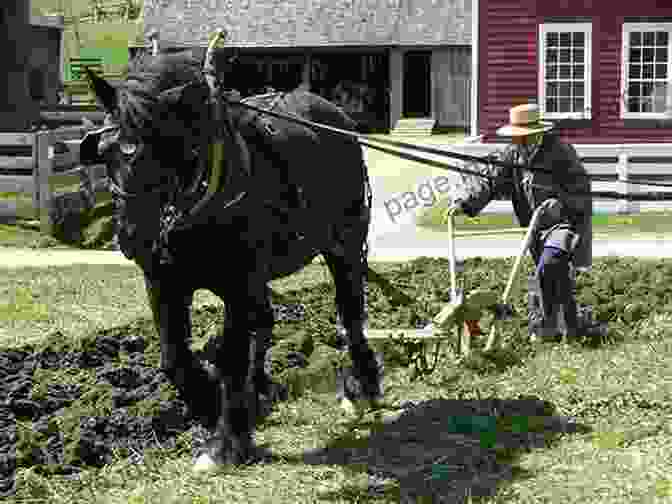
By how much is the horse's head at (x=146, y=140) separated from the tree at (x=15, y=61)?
78.2 feet

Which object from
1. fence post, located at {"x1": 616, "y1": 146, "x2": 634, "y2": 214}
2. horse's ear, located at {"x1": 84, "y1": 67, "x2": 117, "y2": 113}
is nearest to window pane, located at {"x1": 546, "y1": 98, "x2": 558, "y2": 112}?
fence post, located at {"x1": 616, "y1": 146, "x2": 634, "y2": 214}

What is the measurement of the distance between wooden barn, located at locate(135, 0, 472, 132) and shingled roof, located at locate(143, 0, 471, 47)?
33mm

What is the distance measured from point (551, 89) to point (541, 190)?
1568 centimetres

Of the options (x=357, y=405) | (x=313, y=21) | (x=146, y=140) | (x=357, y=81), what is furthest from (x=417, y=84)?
(x=146, y=140)

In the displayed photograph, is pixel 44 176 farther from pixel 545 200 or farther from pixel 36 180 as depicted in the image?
pixel 545 200

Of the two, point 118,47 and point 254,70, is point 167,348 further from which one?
point 118,47

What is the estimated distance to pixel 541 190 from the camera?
9.95 meters

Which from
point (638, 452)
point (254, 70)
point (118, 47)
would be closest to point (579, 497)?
point (638, 452)

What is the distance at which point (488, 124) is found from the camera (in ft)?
84.5

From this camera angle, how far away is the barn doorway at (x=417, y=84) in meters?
42.3

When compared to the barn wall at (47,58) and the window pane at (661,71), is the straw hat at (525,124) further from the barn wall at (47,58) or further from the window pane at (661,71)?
the barn wall at (47,58)

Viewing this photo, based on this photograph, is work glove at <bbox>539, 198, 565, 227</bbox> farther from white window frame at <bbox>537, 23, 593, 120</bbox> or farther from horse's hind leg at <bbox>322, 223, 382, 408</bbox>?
white window frame at <bbox>537, 23, 593, 120</bbox>

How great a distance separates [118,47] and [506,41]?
4082 centimetres

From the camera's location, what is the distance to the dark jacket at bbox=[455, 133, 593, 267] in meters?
9.88
